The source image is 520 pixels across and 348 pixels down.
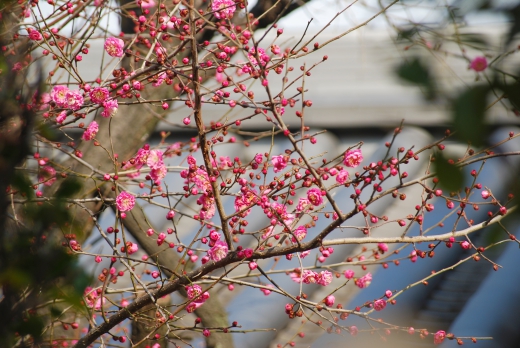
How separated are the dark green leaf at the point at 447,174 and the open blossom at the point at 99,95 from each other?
1.69m

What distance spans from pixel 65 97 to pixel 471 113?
184 centimetres

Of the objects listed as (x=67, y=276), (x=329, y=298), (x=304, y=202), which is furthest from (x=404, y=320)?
(x=67, y=276)

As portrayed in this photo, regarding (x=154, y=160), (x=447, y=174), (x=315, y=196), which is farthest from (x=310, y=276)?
(x=447, y=174)

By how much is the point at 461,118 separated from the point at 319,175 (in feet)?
3.69

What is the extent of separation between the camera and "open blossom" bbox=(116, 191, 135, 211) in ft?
7.36

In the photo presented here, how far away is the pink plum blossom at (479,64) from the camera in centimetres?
82

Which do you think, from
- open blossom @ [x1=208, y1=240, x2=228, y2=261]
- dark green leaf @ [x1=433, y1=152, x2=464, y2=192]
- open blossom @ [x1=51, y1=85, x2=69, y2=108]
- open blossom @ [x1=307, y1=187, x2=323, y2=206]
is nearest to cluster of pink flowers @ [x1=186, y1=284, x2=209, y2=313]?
open blossom @ [x1=208, y1=240, x2=228, y2=261]

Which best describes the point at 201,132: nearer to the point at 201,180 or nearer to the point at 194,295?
the point at 201,180

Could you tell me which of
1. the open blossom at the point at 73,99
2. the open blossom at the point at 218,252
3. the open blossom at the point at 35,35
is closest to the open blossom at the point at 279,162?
the open blossom at the point at 218,252

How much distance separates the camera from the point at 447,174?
0.83 m

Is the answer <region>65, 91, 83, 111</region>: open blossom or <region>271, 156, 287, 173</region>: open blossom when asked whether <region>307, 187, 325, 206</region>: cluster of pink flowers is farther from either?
<region>65, 91, 83, 111</region>: open blossom

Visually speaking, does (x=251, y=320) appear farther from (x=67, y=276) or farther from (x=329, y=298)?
(x=67, y=276)

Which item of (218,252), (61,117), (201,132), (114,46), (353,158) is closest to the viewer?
(201,132)

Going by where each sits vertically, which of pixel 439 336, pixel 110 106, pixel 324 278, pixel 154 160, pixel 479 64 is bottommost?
pixel 439 336
